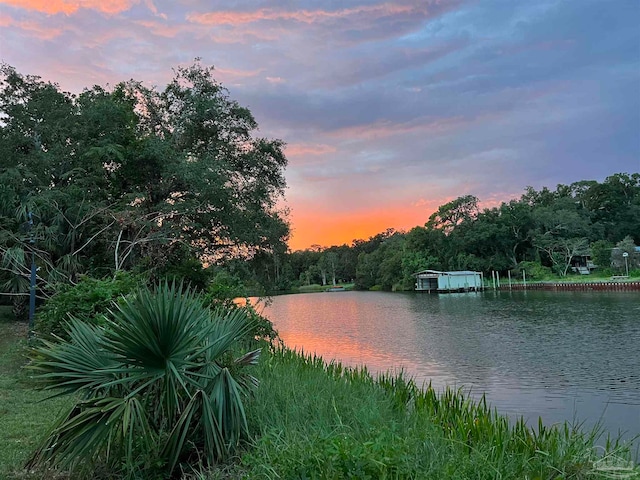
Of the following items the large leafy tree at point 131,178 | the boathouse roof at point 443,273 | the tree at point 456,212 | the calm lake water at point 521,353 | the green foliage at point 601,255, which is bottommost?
the calm lake water at point 521,353

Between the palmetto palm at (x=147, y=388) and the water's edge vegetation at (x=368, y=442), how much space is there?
261mm

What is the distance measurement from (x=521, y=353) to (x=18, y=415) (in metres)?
14.7

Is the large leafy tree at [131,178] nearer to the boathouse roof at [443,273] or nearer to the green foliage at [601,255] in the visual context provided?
the boathouse roof at [443,273]

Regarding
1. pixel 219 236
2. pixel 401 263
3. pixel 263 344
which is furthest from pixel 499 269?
pixel 263 344

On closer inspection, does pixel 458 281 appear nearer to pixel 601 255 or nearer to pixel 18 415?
pixel 601 255

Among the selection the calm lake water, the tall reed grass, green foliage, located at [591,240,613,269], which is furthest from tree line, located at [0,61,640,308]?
green foliage, located at [591,240,613,269]

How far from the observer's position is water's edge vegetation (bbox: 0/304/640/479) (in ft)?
10.5

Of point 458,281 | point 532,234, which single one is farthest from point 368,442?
point 532,234

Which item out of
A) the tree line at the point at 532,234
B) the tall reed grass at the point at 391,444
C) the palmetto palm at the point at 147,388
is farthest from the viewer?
the tree line at the point at 532,234

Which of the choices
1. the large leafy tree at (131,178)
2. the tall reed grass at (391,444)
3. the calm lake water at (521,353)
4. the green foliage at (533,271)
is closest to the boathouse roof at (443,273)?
the green foliage at (533,271)

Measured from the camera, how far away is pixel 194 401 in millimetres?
4016

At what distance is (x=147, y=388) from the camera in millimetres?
4328

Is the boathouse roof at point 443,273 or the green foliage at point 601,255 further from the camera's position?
the boathouse roof at point 443,273

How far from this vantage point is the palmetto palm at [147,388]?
12.4ft
